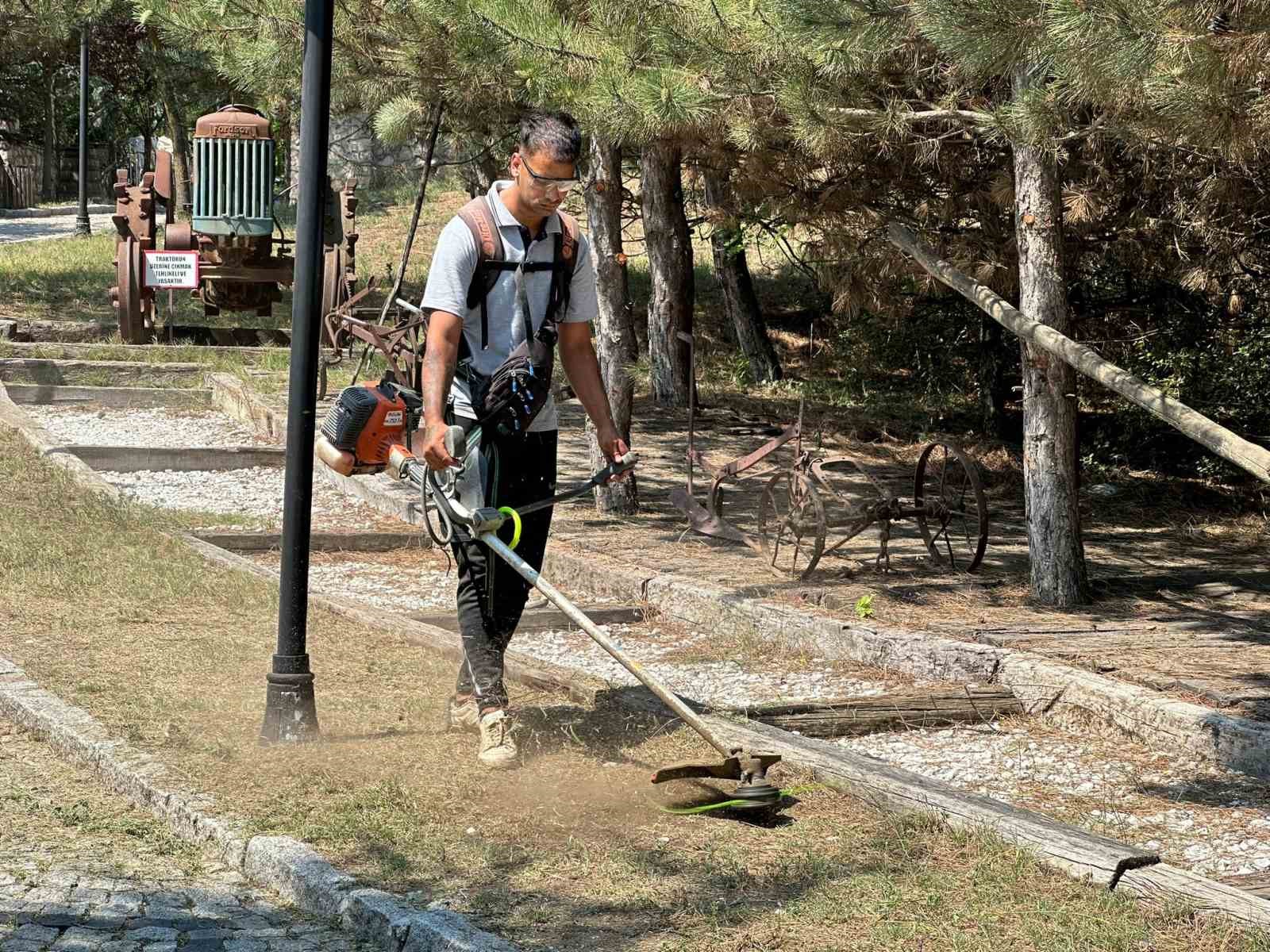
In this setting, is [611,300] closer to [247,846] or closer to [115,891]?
[247,846]

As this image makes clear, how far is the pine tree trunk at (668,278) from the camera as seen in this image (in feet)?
47.2

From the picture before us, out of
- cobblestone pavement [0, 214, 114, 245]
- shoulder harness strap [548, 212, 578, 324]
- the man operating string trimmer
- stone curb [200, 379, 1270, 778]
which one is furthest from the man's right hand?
cobblestone pavement [0, 214, 114, 245]

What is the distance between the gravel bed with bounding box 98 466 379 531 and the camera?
9594 millimetres

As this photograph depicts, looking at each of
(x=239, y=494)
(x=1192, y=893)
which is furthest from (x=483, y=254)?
(x=239, y=494)

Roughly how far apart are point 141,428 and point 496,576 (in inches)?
350

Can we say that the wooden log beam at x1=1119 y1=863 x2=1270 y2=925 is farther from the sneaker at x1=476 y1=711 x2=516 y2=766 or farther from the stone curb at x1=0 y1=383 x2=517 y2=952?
the sneaker at x1=476 y1=711 x2=516 y2=766

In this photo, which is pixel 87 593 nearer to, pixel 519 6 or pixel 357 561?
pixel 357 561

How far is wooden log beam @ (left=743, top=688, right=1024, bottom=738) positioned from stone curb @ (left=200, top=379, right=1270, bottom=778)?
0.16 metres

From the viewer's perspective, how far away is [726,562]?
817cm

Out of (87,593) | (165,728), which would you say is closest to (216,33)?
(87,593)

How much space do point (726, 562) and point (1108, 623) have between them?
2.07 m

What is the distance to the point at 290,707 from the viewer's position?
464 centimetres

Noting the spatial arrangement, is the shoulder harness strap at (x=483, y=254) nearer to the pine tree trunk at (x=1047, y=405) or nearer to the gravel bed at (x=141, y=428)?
the pine tree trunk at (x=1047, y=405)

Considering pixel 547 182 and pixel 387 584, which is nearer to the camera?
pixel 547 182
